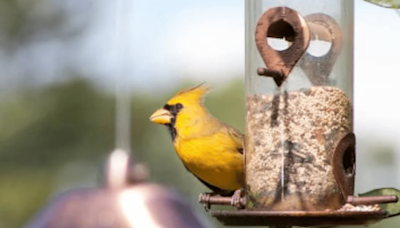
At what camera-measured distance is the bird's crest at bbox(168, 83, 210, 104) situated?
3812 millimetres

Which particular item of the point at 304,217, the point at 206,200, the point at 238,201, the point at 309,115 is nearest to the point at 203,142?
the point at 206,200

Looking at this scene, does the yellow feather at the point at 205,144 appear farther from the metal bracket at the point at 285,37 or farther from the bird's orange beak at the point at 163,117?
the metal bracket at the point at 285,37

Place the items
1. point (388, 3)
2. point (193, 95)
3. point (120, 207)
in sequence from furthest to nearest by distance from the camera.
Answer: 1. point (120, 207)
2. point (193, 95)
3. point (388, 3)

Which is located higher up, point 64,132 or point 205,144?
point 205,144

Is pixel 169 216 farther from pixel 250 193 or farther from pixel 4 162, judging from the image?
pixel 4 162

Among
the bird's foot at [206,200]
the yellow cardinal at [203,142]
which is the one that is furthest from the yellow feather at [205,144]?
the bird's foot at [206,200]

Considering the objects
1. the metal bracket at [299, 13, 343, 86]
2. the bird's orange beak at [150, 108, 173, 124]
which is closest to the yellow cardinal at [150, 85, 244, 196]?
the bird's orange beak at [150, 108, 173, 124]

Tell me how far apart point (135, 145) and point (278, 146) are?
9.35m

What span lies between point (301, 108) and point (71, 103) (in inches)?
391

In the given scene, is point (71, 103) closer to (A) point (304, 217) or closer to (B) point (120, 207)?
(B) point (120, 207)

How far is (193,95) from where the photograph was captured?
3.86 m

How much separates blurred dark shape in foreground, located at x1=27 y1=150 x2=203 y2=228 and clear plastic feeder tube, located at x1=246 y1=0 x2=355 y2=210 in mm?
1507

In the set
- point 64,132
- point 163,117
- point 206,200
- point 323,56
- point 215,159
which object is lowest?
point 64,132

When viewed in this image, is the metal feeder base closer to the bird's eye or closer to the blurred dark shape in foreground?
the bird's eye
